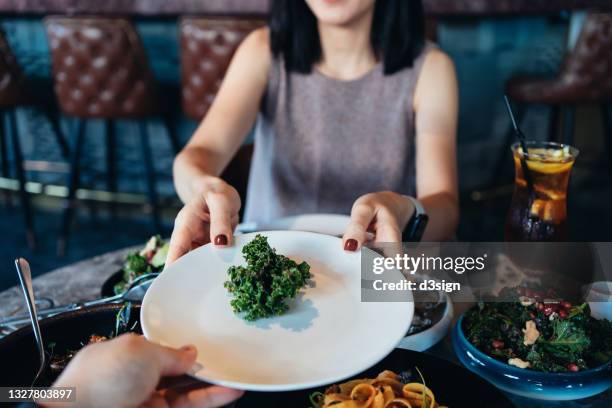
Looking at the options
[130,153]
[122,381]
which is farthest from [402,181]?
[130,153]

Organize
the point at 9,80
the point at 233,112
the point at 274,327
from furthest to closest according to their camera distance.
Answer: the point at 9,80 < the point at 233,112 < the point at 274,327

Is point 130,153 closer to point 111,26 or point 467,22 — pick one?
point 111,26

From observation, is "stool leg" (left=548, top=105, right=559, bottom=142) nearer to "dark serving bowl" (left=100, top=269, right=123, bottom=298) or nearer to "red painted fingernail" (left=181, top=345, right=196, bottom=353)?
"dark serving bowl" (left=100, top=269, right=123, bottom=298)

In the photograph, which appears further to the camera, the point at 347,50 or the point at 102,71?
the point at 102,71

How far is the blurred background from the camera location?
286 cm

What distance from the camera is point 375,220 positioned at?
1039 mm

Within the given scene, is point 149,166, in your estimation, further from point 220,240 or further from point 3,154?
point 220,240

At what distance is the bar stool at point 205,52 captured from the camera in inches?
103

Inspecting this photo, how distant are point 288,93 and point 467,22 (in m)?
1.74

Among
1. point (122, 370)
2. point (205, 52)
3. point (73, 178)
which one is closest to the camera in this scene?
point (122, 370)

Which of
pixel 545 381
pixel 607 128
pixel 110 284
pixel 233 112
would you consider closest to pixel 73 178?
pixel 233 112

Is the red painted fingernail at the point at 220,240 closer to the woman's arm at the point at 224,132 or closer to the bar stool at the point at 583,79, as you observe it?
the woman's arm at the point at 224,132

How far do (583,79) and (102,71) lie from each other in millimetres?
2428

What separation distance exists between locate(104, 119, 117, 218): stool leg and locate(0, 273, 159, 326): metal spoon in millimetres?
2547
